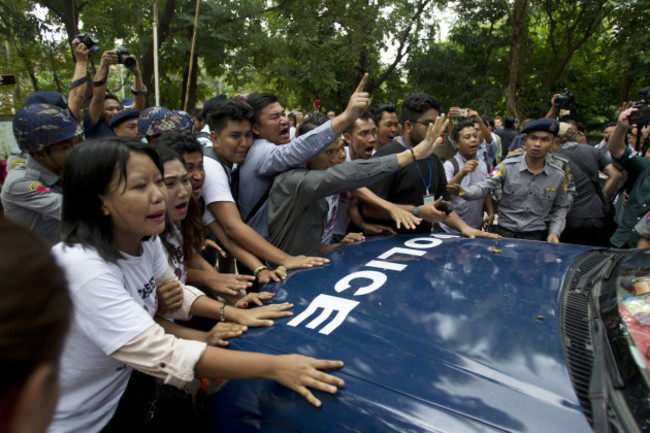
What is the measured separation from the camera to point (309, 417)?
129 cm

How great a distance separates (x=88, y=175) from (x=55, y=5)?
28.4ft

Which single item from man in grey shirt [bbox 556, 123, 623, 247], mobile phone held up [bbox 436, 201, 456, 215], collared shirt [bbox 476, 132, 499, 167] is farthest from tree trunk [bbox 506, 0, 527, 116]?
mobile phone held up [bbox 436, 201, 456, 215]

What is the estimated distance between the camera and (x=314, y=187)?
2156mm

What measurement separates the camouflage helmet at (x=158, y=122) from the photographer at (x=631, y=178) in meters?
3.30

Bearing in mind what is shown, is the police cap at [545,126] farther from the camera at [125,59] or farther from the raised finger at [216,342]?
the camera at [125,59]

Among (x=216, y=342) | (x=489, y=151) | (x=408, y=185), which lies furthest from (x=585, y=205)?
(x=216, y=342)

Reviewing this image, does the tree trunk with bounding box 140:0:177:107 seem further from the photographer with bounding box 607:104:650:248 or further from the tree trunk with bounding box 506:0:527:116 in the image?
the tree trunk with bounding box 506:0:527:116

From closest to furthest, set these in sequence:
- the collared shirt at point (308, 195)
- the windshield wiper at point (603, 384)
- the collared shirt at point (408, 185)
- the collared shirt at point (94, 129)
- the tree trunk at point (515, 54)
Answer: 1. the windshield wiper at point (603, 384)
2. the collared shirt at point (308, 195)
3. the collared shirt at point (408, 185)
4. the collared shirt at point (94, 129)
5. the tree trunk at point (515, 54)

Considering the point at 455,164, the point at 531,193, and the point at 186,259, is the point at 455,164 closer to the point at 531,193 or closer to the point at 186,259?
the point at 531,193

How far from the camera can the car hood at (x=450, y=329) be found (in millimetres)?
1171

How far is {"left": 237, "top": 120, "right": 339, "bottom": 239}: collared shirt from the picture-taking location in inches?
88.4

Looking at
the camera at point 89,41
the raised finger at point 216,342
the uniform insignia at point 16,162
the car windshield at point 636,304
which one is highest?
the camera at point 89,41

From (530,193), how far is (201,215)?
2638 millimetres

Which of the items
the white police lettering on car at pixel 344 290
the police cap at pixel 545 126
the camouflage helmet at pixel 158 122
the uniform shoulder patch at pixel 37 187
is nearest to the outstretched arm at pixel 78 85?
the camouflage helmet at pixel 158 122
